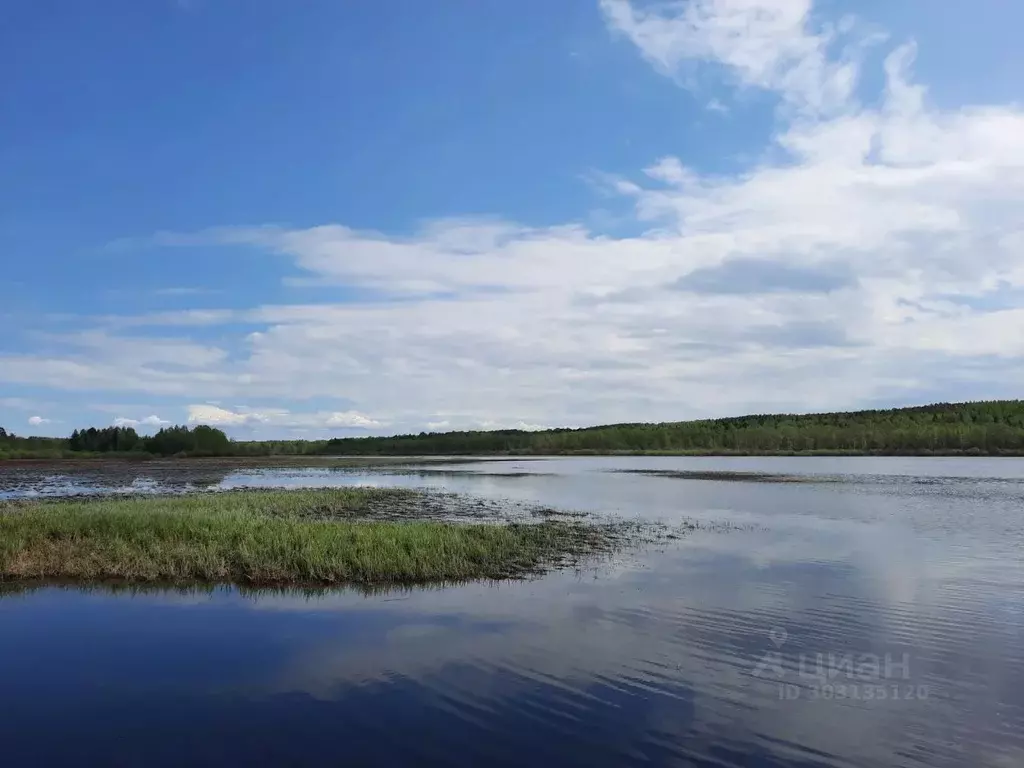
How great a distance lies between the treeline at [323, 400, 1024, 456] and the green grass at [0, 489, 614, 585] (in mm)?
112106

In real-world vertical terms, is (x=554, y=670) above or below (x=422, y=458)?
below

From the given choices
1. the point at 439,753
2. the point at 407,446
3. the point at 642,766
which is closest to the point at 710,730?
the point at 642,766

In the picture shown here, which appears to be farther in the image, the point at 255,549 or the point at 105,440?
the point at 105,440

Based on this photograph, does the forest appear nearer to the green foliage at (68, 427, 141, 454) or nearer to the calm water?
the green foliage at (68, 427, 141, 454)

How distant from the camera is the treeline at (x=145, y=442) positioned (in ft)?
430

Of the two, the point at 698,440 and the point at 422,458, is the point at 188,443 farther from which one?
the point at 698,440

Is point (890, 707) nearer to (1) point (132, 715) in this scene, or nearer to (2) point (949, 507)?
(1) point (132, 715)

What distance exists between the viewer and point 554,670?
456 inches

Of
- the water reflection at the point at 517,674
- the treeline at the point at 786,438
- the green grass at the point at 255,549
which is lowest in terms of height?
the water reflection at the point at 517,674

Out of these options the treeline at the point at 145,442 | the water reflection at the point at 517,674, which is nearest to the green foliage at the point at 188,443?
the treeline at the point at 145,442

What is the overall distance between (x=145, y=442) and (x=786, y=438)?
379 ft

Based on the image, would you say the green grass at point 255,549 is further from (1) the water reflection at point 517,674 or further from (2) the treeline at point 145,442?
(2) the treeline at point 145,442

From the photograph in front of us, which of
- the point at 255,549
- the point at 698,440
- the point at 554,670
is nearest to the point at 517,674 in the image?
the point at 554,670

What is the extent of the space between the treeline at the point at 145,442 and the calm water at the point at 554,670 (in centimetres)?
12328
